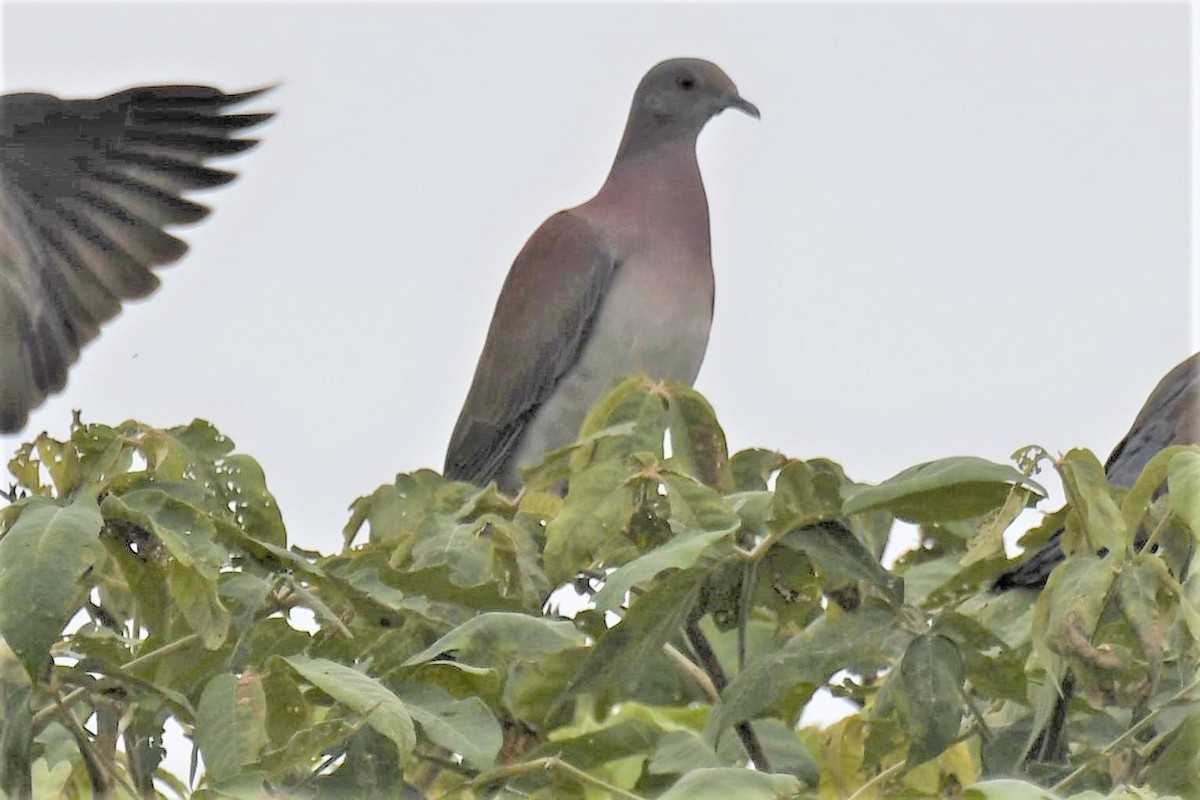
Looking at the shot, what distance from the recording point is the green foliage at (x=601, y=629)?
4.08ft

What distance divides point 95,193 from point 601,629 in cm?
235

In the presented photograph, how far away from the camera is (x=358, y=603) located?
1.40 metres

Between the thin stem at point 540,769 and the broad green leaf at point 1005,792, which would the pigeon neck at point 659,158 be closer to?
the thin stem at point 540,769

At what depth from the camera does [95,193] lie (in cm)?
353

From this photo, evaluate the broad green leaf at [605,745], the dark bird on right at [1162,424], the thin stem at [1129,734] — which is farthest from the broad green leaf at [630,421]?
the dark bird on right at [1162,424]

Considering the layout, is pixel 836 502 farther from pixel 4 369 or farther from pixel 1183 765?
pixel 4 369

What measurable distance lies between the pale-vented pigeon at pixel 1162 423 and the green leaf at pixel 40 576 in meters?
1.26

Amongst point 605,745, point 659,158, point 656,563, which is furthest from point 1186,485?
point 659,158

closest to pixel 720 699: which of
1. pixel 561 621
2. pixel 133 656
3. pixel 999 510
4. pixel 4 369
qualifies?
pixel 561 621

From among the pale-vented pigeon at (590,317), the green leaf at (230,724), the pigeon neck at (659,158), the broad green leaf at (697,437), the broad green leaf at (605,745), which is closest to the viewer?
the green leaf at (230,724)

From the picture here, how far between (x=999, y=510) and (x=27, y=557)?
0.71 metres

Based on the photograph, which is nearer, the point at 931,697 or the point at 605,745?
the point at 931,697

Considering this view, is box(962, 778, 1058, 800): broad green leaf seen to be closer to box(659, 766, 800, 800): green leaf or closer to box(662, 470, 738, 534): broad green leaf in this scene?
box(659, 766, 800, 800): green leaf

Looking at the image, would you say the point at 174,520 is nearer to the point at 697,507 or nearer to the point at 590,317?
the point at 697,507
